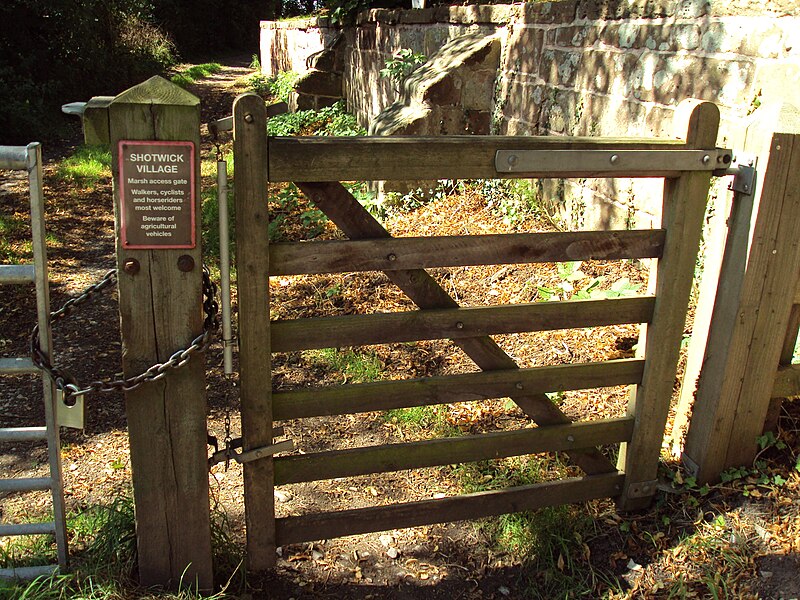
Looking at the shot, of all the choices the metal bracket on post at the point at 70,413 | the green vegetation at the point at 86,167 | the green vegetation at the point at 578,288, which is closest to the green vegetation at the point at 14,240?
the green vegetation at the point at 86,167

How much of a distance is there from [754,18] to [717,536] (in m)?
2.76

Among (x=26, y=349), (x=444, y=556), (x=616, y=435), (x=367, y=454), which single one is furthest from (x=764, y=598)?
(x=26, y=349)

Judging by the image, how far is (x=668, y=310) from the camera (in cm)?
301

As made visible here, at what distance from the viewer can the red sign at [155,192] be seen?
223 centimetres

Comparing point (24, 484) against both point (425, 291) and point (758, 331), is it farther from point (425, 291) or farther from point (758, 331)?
point (758, 331)

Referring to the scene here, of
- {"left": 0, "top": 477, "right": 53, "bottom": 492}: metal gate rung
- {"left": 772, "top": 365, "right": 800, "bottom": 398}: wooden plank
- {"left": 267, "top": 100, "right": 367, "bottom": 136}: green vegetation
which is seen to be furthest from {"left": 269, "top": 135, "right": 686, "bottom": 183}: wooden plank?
{"left": 267, "top": 100, "right": 367, "bottom": 136}: green vegetation

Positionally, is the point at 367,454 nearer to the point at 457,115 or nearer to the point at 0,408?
the point at 0,408

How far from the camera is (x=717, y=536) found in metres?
3.05

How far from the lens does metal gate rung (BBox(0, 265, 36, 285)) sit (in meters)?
2.39

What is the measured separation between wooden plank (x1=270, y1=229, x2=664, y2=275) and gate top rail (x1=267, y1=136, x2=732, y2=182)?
0.75 feet

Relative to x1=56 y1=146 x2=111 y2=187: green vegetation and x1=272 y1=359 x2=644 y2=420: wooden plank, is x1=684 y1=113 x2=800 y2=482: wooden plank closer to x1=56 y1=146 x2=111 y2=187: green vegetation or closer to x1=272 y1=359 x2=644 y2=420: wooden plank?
x1=272 y1=359 x2=644 y2=420: wooden plank

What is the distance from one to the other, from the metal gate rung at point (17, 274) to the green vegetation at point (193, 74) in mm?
17755

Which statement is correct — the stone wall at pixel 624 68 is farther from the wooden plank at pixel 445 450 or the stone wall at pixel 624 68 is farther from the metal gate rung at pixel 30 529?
the metal gate rung at pixel 30 529

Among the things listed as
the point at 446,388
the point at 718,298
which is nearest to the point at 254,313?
the point at 446,388
